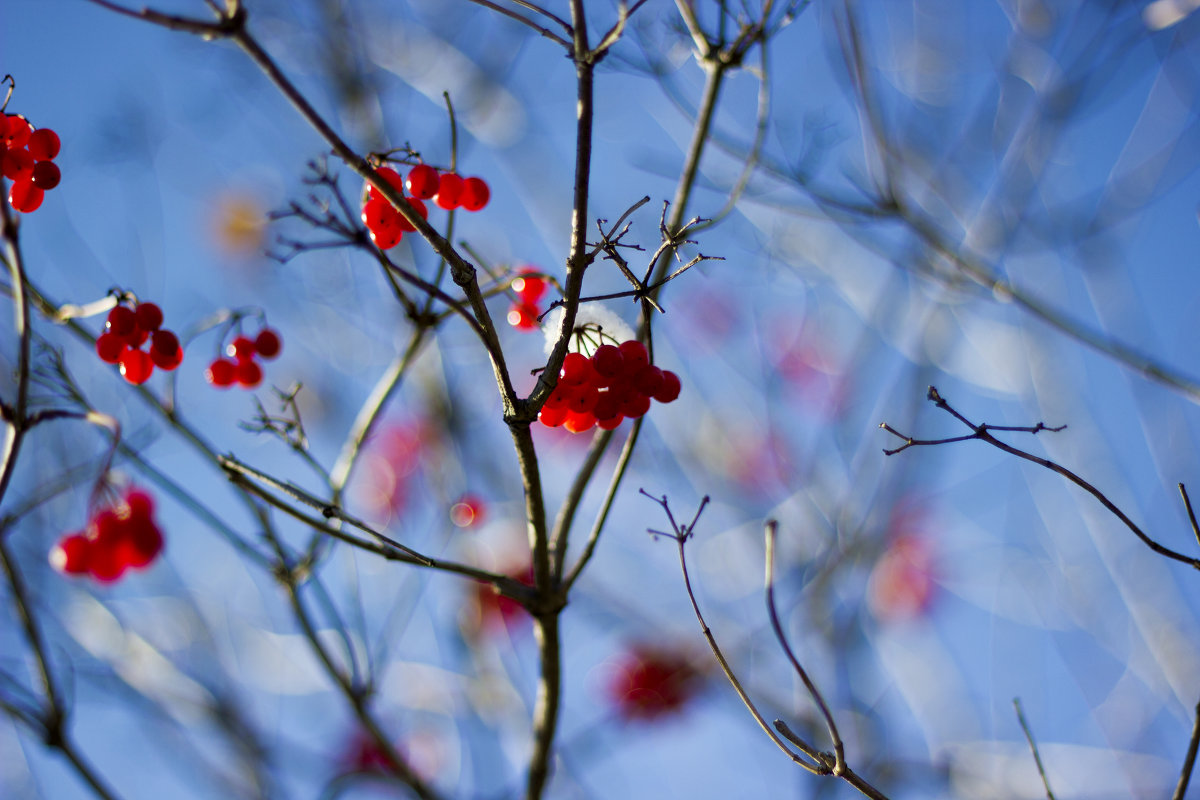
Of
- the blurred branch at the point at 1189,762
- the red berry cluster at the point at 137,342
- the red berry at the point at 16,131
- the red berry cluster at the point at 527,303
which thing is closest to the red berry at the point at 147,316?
the red berry cluster at the point at 137,342

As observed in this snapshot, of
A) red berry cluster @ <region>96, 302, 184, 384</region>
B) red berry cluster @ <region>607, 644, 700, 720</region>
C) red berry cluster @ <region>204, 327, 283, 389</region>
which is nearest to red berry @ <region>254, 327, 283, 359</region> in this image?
red berry cluster @ <region>204, 327, 283, 389</region>

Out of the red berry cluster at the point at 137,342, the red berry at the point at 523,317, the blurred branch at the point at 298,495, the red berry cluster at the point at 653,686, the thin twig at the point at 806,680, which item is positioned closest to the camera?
the thin twig at the point at 806,680

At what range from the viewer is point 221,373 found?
6.89 feet

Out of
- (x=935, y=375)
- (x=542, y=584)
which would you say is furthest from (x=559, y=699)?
(x=935, y=375)

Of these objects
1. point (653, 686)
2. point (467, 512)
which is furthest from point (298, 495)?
point (653, 686)

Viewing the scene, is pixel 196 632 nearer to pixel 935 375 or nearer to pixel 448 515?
pixel 448 515

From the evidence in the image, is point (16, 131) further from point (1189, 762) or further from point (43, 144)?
point (1189, 762)

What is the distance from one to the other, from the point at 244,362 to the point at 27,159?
664mm

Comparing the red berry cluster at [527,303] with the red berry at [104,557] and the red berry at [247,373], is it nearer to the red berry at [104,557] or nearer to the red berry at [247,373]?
the red berry at [247,373]

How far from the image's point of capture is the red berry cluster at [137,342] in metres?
1.78

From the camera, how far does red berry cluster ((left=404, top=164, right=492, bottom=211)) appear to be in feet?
5.33

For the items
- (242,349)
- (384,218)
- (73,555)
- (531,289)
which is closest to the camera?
(384,218)

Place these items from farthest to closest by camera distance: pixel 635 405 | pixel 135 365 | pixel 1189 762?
pixel 135 365, pixel 635 405, pixel 1189 762

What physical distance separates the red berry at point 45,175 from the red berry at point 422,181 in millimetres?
710
